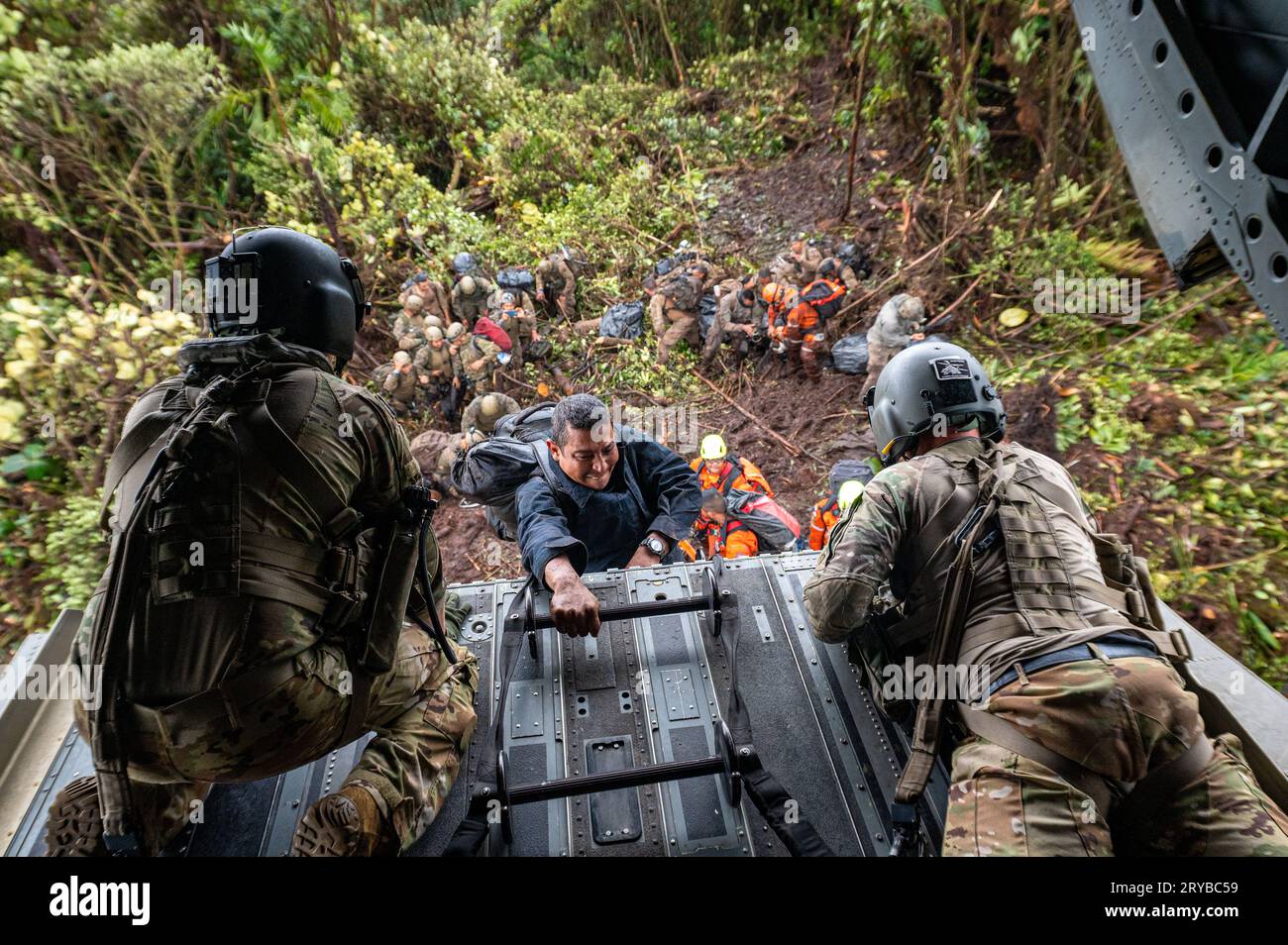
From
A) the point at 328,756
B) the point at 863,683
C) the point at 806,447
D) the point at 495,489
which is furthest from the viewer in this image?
the point at 806,447

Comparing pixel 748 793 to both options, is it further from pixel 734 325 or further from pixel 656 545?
pixel 734 325

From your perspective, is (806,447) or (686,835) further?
(806,447)

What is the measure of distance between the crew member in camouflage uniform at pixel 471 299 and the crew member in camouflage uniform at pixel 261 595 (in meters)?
6.93

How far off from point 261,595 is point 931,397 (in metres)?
2.24

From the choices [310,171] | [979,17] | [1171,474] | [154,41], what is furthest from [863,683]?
[154,41]

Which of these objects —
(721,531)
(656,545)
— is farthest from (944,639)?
(721,531)

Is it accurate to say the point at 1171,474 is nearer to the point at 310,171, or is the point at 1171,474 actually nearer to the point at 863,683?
the point at 863,683

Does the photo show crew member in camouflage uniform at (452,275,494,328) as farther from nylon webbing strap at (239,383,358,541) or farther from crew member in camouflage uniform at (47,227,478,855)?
nylon webbing strap at (239,383,358,541)

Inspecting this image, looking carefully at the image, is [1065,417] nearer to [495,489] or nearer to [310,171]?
[495,489]

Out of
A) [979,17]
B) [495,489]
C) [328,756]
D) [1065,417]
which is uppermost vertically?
[979,17]

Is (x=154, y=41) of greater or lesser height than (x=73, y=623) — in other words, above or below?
above
